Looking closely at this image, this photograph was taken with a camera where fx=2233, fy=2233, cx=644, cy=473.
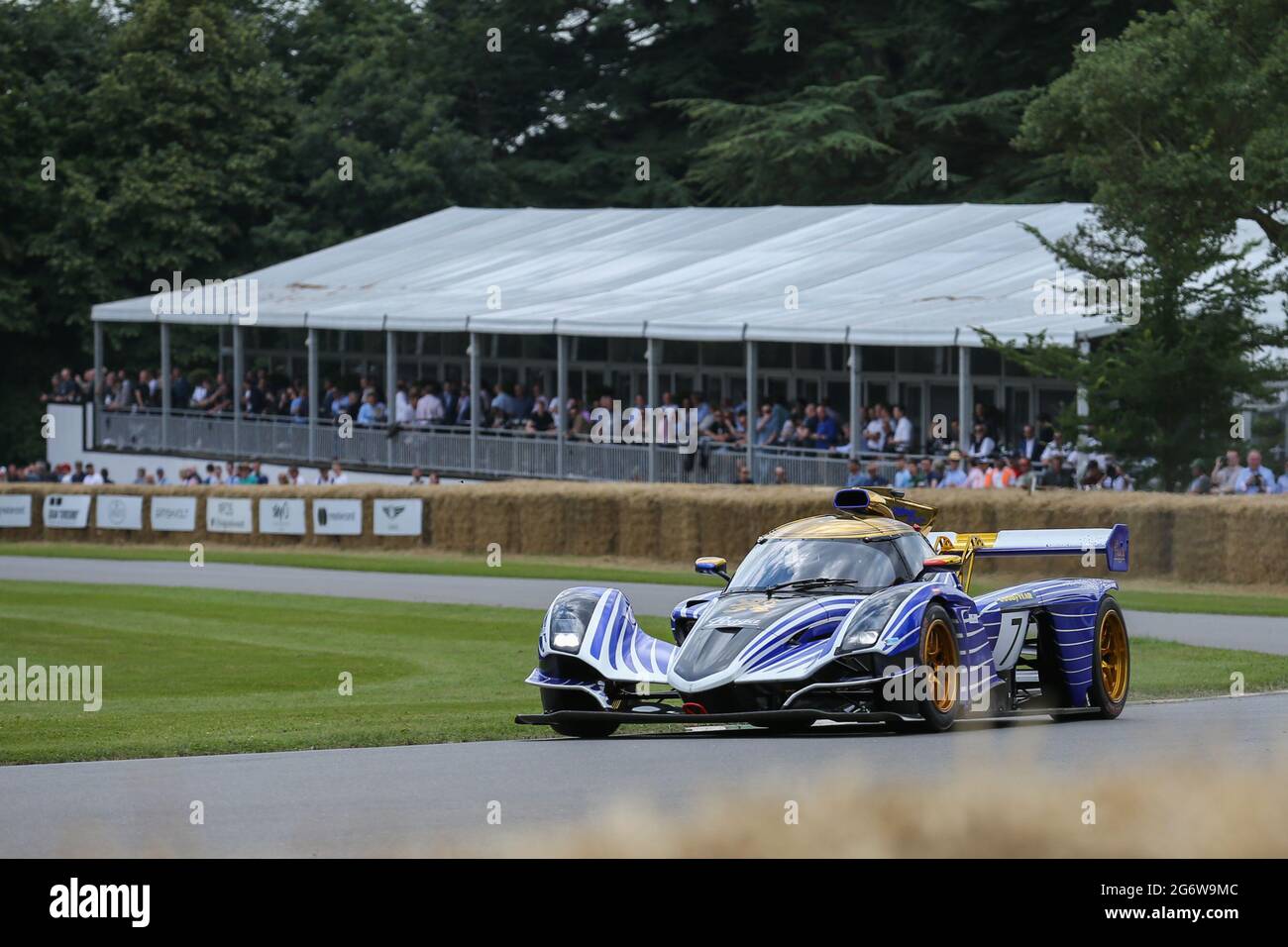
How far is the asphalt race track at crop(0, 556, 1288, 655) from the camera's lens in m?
23.0

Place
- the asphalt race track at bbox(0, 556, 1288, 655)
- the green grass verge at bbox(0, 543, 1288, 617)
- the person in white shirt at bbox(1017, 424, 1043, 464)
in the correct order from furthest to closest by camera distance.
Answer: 1. the person in white shirt at bbox(1017, 424, 1043, 464)
2. the green grass verge at bbox(0, 543, 1288, 617)
3. the asphalt race track at bbox(0, 556, 1288, 655)

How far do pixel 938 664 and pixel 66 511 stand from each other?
32.6 meters

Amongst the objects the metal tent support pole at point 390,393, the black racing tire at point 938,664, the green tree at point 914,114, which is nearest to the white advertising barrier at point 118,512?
the metal tent support pole at point 390,393

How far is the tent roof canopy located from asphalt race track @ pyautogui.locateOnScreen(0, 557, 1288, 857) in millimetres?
21966

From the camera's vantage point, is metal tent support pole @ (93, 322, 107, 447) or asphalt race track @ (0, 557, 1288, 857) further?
metal tent support pole @ (93, 322, 107, 447)

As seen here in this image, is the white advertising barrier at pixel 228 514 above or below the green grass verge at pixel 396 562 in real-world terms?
above

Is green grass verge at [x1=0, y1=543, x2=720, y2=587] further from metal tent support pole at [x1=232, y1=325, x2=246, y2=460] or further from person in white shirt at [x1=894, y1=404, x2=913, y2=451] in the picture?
metal tent support pole at [x1=232, y1=325, x2=246, y2=460]

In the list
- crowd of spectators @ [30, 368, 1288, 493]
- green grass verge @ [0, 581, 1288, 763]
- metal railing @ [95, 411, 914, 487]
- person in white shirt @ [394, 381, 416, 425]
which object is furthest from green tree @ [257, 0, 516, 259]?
green grass verge @ [0, 581, 1288, 763]

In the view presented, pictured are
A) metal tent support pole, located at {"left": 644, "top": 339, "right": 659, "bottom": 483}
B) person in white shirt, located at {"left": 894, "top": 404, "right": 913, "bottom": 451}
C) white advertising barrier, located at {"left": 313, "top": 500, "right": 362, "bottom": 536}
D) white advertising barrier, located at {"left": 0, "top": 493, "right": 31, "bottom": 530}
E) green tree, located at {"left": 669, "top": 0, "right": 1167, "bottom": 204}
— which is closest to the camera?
person in white shirt, located at {"left": 894, "top": 404, "right": 913, "bottom": 451}

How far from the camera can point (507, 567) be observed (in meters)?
35.3

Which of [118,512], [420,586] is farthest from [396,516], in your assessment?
[420,586]

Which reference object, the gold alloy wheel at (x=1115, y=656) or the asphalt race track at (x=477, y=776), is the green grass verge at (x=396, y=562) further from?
the asphalt race track at (x=477, y=776)

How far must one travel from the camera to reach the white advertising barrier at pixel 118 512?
141 ft

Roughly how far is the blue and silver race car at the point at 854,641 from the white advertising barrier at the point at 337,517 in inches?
955
